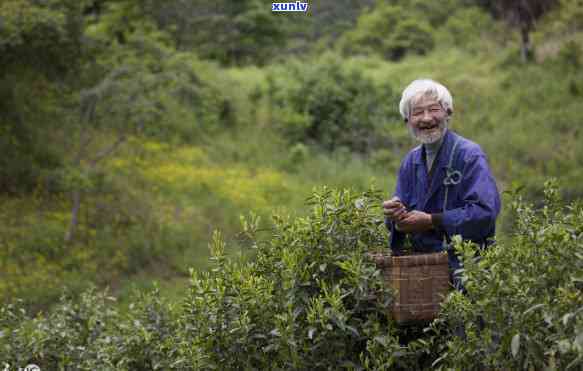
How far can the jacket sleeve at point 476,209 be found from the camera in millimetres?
2951

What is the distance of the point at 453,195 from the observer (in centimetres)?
316

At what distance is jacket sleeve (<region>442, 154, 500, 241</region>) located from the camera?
116 inches

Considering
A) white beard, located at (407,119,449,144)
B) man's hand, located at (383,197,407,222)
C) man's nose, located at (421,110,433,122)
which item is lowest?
man's hand, located at (383,197,407,222)

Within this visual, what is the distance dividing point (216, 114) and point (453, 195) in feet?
47.1

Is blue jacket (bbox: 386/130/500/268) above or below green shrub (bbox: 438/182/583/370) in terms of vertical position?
above

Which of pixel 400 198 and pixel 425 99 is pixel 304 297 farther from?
pixel 425 99

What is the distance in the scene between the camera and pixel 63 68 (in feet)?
35.7

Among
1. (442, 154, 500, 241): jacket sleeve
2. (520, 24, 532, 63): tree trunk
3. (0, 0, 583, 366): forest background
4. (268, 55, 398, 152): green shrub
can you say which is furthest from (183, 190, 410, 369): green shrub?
(520, 24, 532, 63): tree trunk

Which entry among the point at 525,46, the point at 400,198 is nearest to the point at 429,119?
the point at 400,198

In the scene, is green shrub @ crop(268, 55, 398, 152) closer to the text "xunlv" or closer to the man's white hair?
the text "xunlv"

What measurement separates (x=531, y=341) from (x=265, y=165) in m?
13.7

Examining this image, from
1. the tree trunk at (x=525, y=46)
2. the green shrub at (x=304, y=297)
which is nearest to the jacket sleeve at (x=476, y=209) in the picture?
the green shrub at (x=304, y=297)

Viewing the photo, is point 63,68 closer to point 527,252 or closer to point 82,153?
point 82,153

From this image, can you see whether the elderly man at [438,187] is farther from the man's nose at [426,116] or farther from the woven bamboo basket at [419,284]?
the woven bamboo basket at [419,284]
